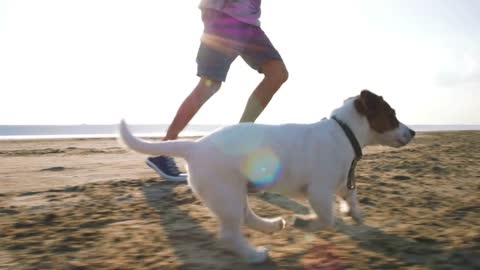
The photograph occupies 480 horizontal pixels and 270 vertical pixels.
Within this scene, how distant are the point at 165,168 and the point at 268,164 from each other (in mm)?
2013

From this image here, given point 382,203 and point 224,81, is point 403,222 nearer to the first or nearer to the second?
point 382,203

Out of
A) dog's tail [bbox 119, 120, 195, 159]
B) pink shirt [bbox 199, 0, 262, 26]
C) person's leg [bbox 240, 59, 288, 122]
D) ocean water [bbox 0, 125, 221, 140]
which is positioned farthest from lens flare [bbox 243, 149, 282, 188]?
ocean water [bbox 0, 125, 221, 140]

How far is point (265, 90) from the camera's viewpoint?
4707 mm

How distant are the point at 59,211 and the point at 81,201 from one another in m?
0.43

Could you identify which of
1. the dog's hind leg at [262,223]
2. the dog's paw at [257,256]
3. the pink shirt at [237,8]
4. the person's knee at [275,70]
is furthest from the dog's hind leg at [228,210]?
the pink shirt at [237,8]

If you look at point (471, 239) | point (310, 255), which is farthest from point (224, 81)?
point (471, 239)

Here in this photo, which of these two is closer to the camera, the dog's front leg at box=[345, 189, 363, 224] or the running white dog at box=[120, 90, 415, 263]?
the running white dog at box=[120, 90, 415, 263]

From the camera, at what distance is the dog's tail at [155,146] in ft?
10.0

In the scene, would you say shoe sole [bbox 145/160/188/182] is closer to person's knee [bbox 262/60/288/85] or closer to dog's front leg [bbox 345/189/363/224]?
person's knee [bbox 262/60/288/85]

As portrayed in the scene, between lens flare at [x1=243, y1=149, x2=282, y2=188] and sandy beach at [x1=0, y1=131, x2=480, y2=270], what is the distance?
16.0 inches

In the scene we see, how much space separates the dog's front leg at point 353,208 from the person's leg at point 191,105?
5.70 ft

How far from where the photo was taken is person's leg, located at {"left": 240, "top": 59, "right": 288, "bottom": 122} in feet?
15.3

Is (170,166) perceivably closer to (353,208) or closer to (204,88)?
(204,88)

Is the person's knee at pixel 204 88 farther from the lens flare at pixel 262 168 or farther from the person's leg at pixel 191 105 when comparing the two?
the lens flare at pixel 262 168
